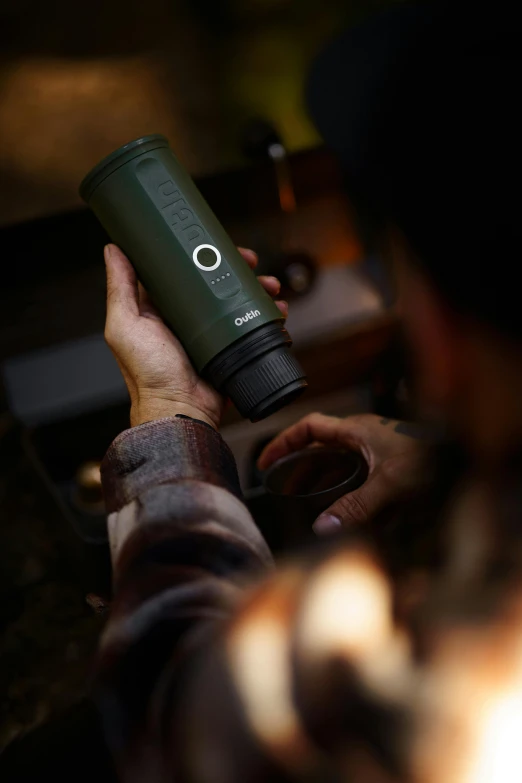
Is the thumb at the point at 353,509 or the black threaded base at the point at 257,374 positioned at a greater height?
the black threaded base at the point at 257,374

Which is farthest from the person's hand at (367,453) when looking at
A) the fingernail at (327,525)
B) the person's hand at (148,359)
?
the person's hand at (148,359)

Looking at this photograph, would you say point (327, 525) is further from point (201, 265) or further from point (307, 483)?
point (201, 265)

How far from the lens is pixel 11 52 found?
0.78 meters

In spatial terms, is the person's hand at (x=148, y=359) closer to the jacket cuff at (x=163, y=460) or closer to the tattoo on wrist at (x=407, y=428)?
the jacket cuff at (x=163, y=460)

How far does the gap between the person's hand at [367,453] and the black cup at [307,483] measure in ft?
0.03

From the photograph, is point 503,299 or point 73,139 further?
point 73,139

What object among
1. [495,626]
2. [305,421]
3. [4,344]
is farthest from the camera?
[4,344]

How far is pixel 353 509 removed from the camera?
0.61m

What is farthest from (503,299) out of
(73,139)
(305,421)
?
(73,139)

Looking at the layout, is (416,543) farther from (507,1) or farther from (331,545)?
(507,1)

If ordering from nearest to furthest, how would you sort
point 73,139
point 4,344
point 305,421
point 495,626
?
point 495,626, point 305,421, point 73,139, point 4,344

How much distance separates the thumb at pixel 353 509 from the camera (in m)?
0.60

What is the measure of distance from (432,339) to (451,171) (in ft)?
0.34

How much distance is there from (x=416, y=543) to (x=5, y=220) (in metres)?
0.62
